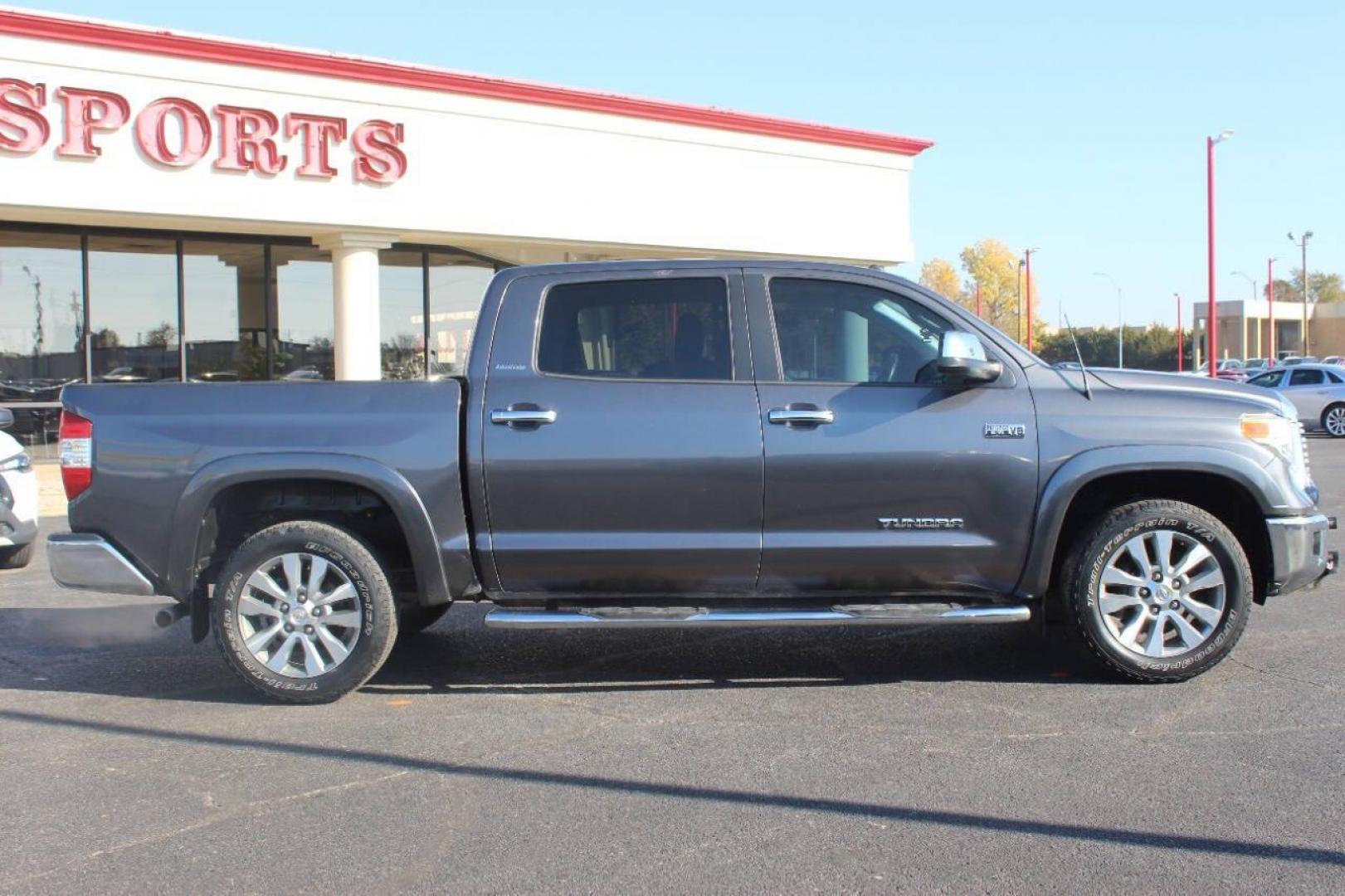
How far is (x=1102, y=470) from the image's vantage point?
18.0ft

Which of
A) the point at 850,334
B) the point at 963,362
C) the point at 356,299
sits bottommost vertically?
the point at 963,362

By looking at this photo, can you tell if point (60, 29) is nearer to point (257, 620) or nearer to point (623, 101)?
point (623, 101)

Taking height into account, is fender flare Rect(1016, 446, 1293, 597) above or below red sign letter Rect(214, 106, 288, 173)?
below

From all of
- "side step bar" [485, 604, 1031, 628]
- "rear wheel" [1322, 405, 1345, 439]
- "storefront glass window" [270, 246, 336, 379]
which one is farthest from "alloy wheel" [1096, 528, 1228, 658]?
"rear wheel" [1322, 405, 1345, 439]

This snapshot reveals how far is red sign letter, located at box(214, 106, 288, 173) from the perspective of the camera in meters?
15.7

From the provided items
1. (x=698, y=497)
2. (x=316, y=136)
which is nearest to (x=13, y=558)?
(x=698, y=497)

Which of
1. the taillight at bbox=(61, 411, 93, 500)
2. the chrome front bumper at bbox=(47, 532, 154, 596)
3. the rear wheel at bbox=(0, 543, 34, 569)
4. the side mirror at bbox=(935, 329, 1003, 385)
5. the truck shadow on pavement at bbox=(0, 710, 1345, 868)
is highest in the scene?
the side mirror at bbox=(935, 329, 1003, 385)

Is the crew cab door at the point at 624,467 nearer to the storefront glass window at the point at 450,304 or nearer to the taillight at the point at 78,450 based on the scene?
the taillight at the point at 78,450

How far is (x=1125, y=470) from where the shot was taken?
18.1 ft

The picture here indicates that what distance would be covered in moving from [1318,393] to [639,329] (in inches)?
918

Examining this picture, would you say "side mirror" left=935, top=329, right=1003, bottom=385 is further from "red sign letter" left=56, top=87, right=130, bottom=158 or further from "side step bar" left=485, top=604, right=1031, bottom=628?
"red sign letter" left=56, top=87, right=130, bottom=158

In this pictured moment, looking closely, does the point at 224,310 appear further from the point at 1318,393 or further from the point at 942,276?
the point at 942,276

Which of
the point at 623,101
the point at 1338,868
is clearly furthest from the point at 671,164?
the point at 1338,868

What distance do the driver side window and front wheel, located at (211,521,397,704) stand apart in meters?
2.14
